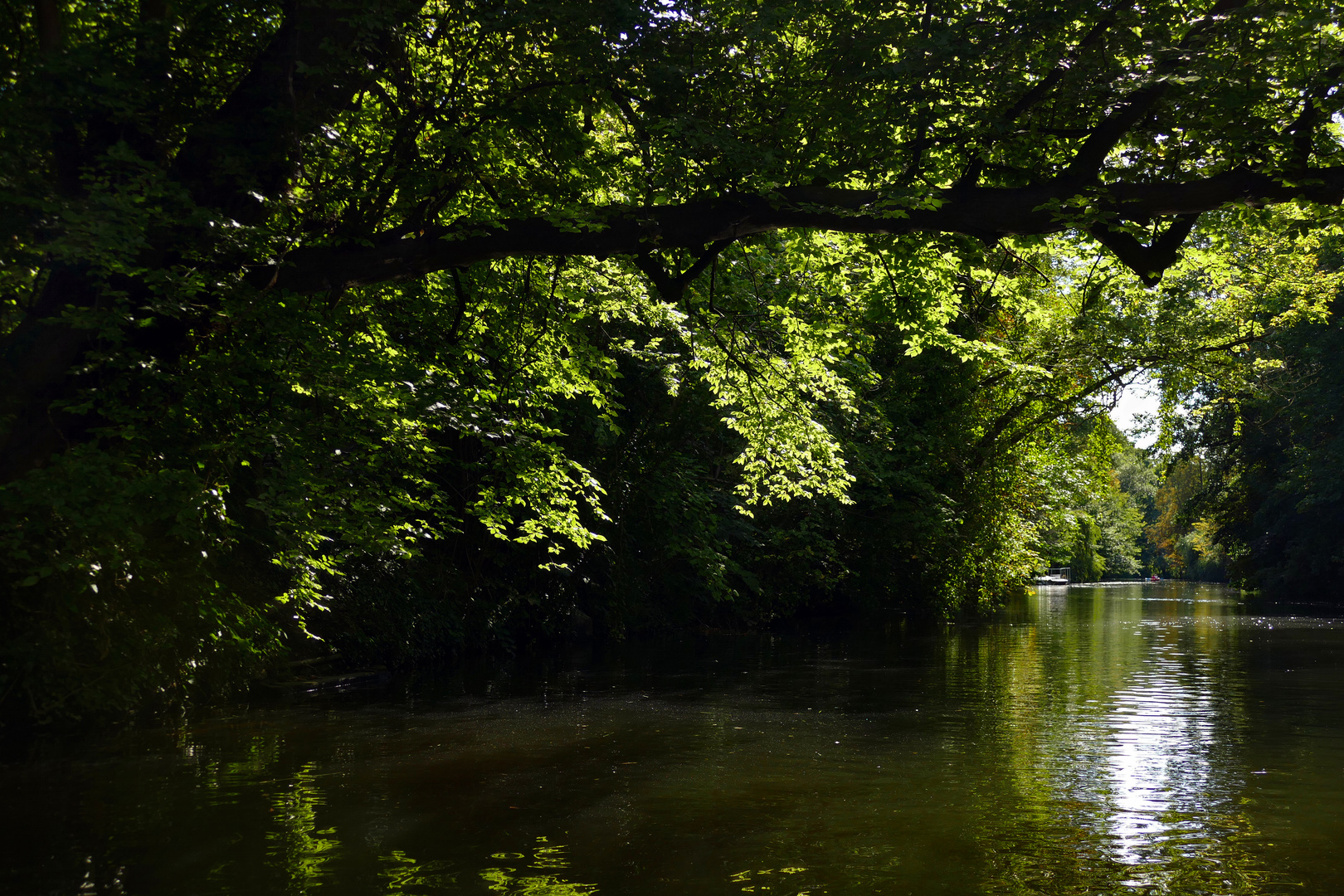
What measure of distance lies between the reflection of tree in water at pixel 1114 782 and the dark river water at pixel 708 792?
0.11 ft

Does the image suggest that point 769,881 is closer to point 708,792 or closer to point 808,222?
point 708,792

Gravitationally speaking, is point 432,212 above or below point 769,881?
above

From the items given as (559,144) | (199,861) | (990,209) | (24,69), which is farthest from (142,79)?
(990,209)

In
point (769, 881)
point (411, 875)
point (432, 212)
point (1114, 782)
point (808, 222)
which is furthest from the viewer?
point (432, 212)

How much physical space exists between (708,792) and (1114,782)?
10.5ft

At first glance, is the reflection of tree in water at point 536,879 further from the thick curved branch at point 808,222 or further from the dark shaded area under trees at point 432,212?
the thick curved branch at point 808,222

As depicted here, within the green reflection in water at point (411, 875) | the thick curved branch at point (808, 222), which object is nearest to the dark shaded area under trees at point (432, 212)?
the thick curved branch at point (808, 222)

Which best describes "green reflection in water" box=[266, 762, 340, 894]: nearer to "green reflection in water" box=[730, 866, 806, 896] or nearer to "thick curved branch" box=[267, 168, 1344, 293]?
"green reflection in water" box=[730, 866, 806, 896]

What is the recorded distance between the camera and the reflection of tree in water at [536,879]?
595 cm

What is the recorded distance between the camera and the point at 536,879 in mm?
6168

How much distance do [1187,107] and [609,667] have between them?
37.3 feet

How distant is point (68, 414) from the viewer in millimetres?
9797

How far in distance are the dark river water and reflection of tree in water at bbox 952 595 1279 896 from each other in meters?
0.03

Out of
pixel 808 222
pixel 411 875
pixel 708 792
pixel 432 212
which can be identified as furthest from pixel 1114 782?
pixel 432 212
